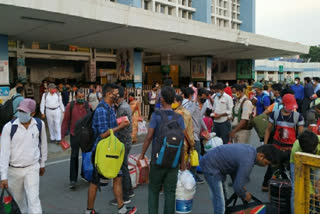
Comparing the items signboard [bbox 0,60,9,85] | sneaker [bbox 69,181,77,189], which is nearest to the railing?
sneaker [bbox 69,181,77,189]

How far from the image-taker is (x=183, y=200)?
4.03 metres

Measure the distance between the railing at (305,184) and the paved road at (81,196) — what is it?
1.91m

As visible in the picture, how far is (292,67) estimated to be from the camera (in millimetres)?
47250

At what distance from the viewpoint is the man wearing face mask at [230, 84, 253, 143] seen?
5.71 metres

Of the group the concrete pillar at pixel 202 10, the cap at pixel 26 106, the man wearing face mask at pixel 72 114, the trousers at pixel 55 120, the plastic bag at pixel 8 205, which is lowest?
the plastic bag at pixel 8 205

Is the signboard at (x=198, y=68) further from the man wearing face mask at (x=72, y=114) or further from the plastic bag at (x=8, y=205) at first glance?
the plastic bag at (x=8, y=205)

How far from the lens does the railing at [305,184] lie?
2.59 metres

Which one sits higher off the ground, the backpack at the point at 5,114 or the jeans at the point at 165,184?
the backpack at the point at 5,114

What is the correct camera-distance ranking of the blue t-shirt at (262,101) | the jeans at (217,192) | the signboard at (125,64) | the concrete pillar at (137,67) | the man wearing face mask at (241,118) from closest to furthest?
the jeans at (217,192)
the man wearing face mask at (241,118)
the blue t-shirt at (262,101)
the concrete pillar at (137,67)
the signboard at (125,64)

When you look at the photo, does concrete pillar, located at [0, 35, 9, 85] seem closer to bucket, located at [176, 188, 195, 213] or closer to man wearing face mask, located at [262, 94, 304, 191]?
bucket, located at [176, 188, 195, 213]

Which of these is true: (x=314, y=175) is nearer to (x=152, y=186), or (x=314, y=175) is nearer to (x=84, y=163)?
(x=152, y=186)

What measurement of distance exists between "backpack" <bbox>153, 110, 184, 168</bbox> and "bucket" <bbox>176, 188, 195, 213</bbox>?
790 millimetres

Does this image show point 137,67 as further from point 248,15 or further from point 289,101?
point 248,15

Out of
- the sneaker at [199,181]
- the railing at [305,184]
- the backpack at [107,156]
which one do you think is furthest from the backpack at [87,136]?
the railing at [305,184]
